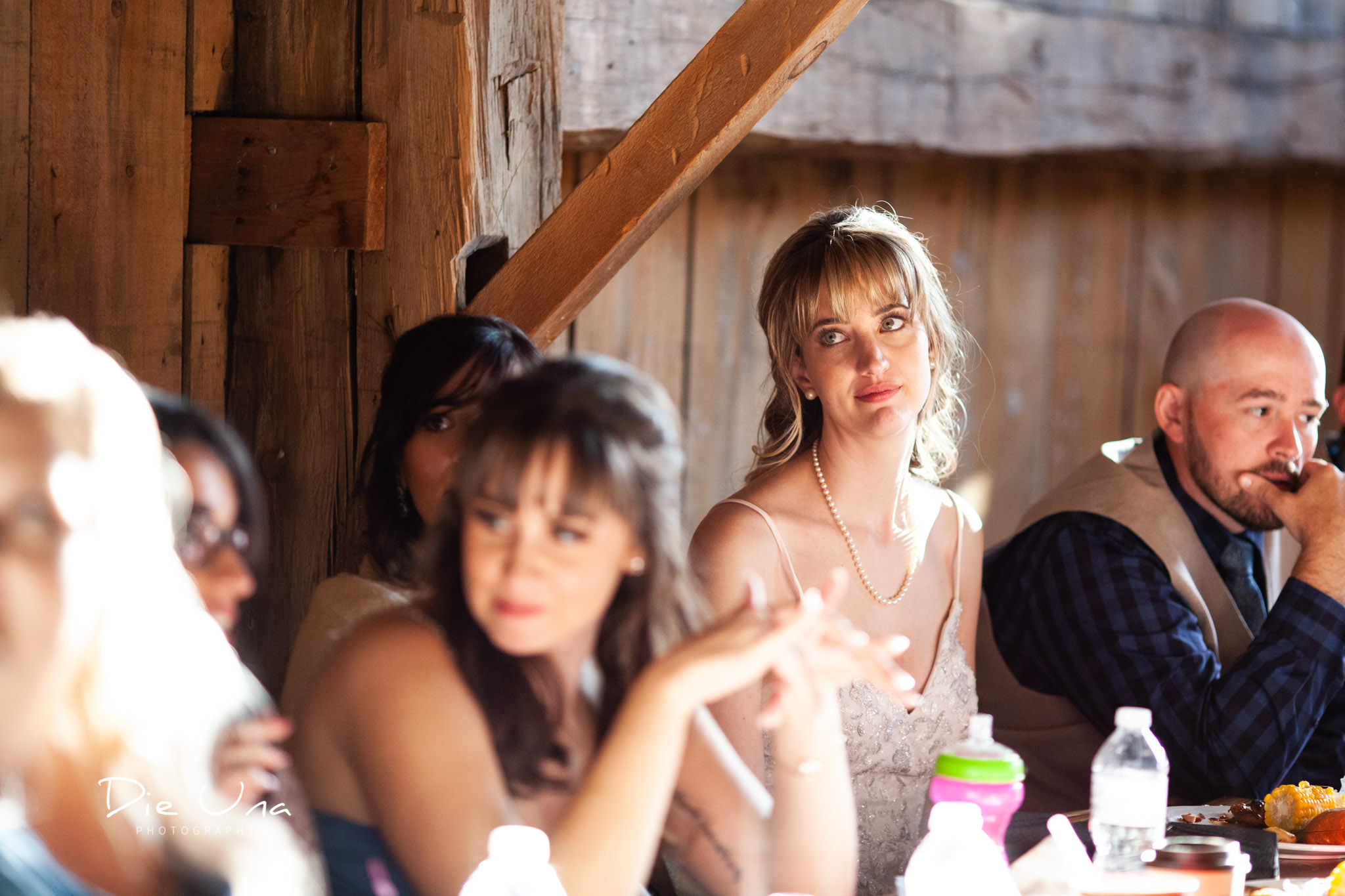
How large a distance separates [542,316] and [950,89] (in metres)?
1.51

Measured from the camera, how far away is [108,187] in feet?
6.73

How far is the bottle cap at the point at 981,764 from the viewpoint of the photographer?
1.38m

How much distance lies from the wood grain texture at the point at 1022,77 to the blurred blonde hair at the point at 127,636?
1.73 meters

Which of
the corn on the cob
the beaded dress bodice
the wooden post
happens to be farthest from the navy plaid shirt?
the wooden post

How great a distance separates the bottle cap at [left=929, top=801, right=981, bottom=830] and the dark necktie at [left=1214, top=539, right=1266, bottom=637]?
1.43 meters

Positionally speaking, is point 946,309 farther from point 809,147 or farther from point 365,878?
point 365,878

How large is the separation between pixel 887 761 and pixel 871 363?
64cm

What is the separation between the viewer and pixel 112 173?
2.05 meters

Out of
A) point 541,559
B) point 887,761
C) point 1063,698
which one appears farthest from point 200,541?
point 1063,698

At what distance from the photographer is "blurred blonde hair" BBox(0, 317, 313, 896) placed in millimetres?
1039

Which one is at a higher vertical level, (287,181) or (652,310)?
(287,181)

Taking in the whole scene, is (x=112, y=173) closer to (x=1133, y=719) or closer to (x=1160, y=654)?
(x=1133, y=719)

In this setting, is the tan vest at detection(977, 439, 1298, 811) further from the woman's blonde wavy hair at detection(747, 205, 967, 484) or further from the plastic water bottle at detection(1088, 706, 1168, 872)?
the plastic water bottle at detection(1088, 706, 1168, 872)

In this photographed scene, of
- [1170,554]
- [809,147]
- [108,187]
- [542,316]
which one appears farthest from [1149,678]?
[108,187]
